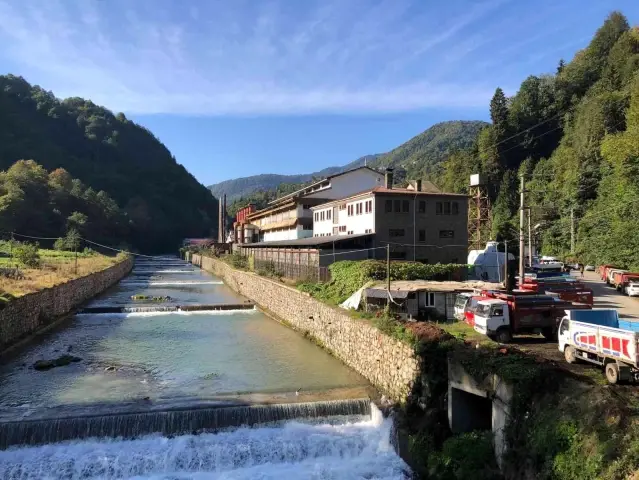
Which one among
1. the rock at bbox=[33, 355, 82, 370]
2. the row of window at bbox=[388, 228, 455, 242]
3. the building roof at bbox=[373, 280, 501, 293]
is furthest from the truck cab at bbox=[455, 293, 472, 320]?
the rock at bbox=[33, 355, 82, 370]

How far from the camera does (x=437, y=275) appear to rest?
2909 cm

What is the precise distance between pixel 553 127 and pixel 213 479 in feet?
357

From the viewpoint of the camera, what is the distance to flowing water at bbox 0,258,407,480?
13.7m

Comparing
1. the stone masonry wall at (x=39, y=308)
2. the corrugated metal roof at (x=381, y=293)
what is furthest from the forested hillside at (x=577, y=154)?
the stone masonry wall at (x=39, y=308)

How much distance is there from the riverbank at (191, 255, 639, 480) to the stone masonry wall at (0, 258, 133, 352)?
1837 cm

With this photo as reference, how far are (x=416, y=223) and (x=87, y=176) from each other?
510 feet

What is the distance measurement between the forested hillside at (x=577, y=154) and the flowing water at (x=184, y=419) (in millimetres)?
42819

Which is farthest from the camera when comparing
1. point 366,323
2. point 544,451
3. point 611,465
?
point 366,323

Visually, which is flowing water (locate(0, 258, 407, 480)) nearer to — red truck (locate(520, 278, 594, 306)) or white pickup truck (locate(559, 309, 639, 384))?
white pickup truck (locate(559, 309, 639, 384))

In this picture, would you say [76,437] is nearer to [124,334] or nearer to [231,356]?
[231,356]

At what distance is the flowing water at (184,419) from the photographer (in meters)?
13.7

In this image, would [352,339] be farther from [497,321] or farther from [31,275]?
[31,275]

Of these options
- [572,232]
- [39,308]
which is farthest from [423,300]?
[572,232]

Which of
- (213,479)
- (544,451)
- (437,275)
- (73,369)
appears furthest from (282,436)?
(437,275)
